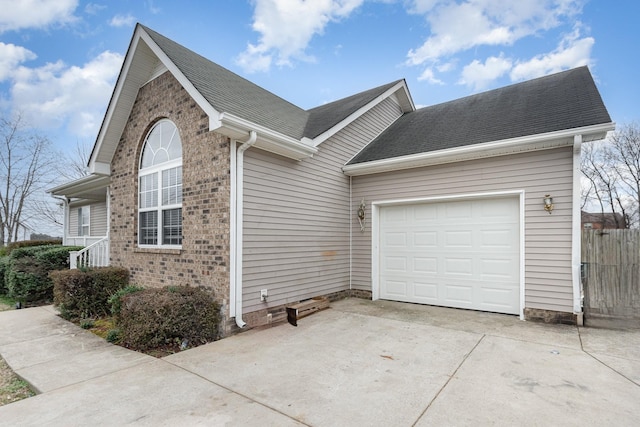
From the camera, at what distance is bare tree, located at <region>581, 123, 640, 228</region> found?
20.3 metres

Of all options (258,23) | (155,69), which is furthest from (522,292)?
(258,23)

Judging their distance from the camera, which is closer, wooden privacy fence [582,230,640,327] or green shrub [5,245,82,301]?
wooden privacy fence [582,230,640,327]

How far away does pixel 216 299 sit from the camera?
17.3 feet

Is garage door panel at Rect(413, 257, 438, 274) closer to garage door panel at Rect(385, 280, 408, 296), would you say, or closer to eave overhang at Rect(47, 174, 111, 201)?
garage door panel at Rect(385, 280, 408, 296)

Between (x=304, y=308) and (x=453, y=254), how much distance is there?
3.28 meters

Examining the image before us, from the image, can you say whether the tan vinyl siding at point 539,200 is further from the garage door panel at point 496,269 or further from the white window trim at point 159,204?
the white window trim at point 159,204

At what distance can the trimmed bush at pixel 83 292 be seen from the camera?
21.4 feet

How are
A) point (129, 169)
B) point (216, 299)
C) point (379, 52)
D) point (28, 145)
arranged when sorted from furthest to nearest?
→ point (28, 145) < point (379, 52) < point (129, 169) < point (216, 299)

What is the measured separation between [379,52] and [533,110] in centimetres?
681

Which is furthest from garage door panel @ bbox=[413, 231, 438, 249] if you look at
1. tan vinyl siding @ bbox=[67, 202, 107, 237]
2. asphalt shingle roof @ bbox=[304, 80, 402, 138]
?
tan vinyl siding @ bbox=[67, 202, 107, 237]

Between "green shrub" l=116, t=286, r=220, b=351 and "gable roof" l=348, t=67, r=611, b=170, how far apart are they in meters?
4.85

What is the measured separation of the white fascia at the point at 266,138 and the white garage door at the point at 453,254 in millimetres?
2661

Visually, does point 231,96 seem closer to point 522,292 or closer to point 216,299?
point 216,299

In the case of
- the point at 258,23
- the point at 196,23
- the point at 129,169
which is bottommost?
the point at 129,169
